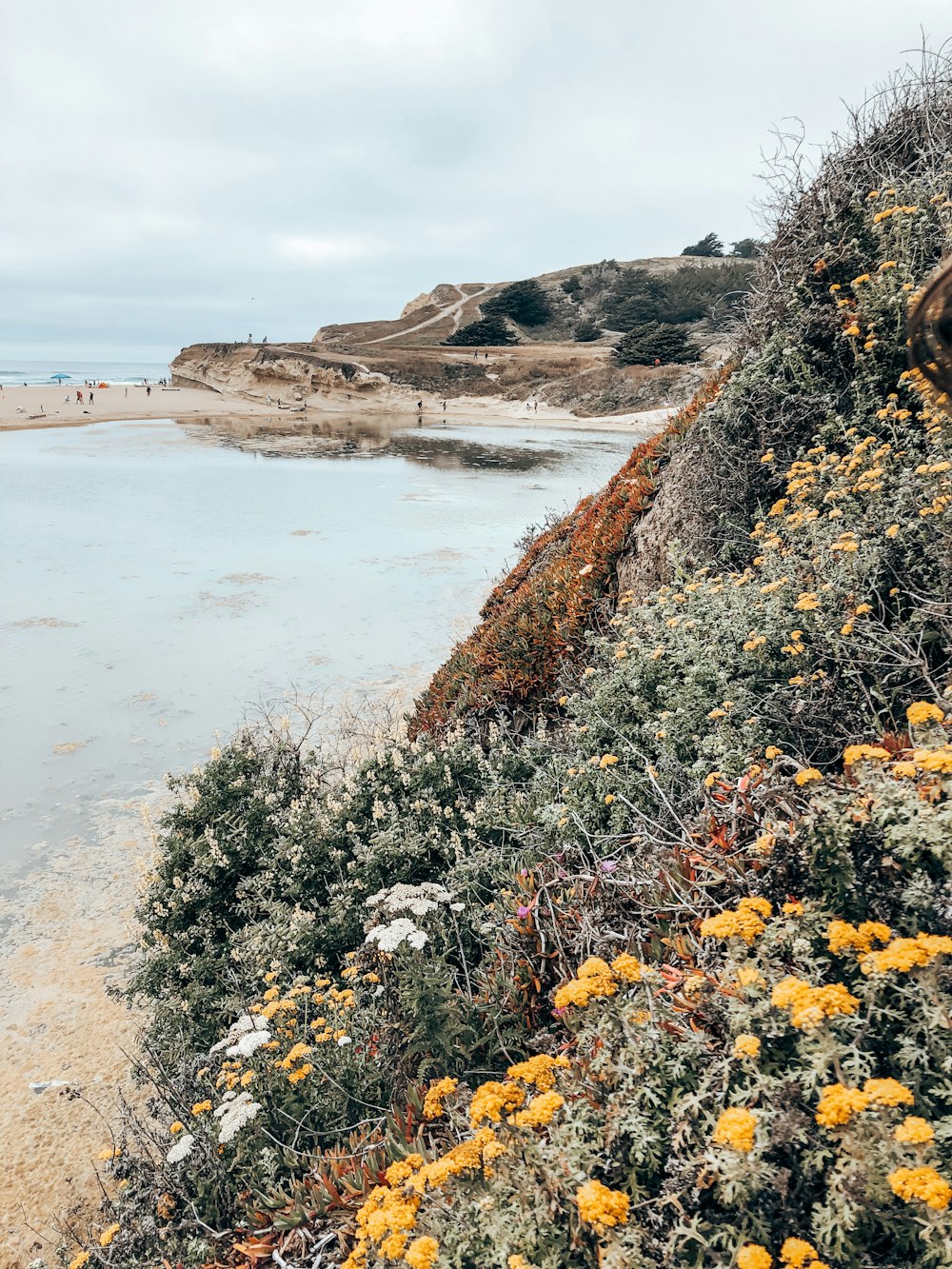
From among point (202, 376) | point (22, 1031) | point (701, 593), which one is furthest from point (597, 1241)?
point (202, 376)

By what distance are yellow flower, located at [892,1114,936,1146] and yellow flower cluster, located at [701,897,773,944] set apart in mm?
576

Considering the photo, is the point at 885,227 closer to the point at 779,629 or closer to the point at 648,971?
the point at 779,629

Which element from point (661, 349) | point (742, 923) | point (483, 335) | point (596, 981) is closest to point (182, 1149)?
point (596, 981)

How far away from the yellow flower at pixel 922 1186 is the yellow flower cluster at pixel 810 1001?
31 centimetres

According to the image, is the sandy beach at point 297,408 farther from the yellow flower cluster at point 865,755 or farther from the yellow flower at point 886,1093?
the yellow flower at point 886,1093

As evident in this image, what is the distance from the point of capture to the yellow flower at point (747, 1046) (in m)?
1.68

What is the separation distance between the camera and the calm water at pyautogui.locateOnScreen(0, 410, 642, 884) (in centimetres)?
745

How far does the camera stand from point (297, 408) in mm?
53344

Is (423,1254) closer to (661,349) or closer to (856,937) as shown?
(856,937)

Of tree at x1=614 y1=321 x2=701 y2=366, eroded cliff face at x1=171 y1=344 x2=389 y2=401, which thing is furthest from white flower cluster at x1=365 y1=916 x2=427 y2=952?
tree at x1=614 y1=321 x2=701 y2=366

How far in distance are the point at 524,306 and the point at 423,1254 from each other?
297 feet

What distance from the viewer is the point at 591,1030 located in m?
2.10

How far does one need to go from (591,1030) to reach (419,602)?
32.7 feet

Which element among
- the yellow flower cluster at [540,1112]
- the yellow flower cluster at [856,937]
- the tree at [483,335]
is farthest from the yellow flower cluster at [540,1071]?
the tree at [483,335]
